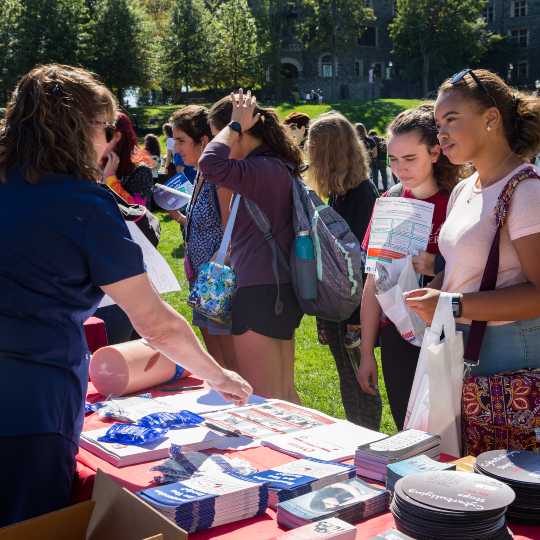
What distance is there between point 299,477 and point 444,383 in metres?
0.55

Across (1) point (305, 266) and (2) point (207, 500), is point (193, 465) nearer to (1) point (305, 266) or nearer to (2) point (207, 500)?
(2) point (207, 500)

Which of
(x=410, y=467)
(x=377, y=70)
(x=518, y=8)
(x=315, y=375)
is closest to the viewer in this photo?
(x=410, y=467)

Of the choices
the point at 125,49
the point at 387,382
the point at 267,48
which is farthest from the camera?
the point at 267,48

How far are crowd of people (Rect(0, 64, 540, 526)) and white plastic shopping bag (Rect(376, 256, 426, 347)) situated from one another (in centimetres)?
8

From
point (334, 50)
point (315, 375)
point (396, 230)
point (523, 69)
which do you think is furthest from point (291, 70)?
point (396, 230)

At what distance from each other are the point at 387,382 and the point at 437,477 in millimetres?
1280

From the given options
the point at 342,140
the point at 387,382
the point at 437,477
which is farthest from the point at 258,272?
the point at 437,477

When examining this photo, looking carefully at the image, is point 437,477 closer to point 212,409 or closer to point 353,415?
point 212,409

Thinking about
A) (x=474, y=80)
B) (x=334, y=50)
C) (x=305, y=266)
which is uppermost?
Answer: (x=334, y=50)

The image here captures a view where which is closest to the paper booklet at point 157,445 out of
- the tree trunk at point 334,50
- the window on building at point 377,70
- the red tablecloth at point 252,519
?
the red tablecloth at point 252,519

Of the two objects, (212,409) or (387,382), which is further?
(387,382)

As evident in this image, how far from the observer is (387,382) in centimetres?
290

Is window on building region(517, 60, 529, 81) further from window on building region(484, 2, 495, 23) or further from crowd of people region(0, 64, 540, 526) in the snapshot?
crowd of people region(0, 64, 540, 526)

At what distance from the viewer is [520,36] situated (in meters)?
63.4
